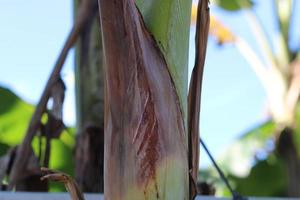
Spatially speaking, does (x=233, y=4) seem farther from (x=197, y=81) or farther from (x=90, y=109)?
(x=197, y=81)

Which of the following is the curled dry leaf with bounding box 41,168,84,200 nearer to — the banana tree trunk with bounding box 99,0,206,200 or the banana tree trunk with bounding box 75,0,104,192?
the banana tree trunk with bounding box 99,0,206,200

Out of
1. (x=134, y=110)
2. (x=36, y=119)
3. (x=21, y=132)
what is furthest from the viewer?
(x=21, y=132)

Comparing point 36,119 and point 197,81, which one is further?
point 36,119

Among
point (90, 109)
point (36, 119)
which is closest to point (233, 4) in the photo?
point (90, 109)

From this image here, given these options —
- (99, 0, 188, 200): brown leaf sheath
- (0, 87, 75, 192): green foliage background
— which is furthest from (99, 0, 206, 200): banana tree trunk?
(0, 87, 75, 192): green foliage background

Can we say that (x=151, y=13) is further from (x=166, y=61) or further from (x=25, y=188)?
(x=25, y=188)

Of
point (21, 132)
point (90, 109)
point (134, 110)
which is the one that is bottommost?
point (21, 132)

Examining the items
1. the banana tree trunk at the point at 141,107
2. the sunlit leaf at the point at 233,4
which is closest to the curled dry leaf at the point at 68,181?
the banana tree trunk at the point at 141,107

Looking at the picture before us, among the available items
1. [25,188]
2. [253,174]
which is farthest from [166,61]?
[253,174]
